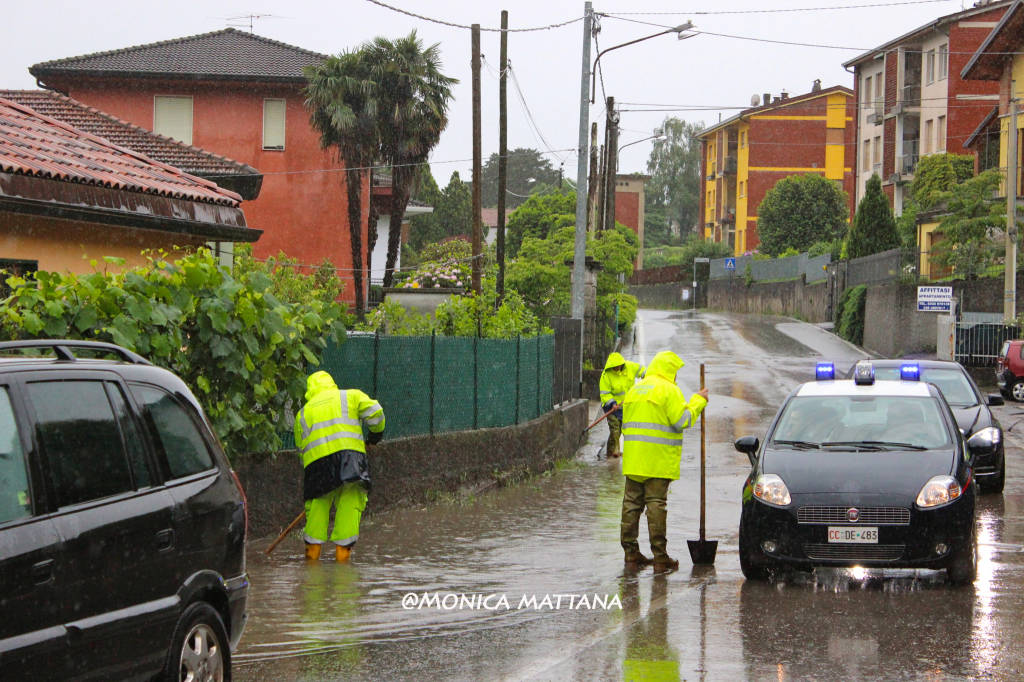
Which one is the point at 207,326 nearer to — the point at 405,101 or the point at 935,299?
the point at 935,299

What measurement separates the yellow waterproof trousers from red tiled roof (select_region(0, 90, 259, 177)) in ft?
35.6

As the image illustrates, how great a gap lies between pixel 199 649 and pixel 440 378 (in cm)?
935

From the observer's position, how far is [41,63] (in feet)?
137

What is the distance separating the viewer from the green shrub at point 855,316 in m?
44.9

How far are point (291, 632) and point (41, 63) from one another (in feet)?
125

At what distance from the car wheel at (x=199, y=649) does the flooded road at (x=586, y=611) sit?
1.05m

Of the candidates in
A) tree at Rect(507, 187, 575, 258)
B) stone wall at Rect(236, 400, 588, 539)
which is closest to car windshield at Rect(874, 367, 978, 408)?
stone wall at Rect(236, 400, 588, 539)

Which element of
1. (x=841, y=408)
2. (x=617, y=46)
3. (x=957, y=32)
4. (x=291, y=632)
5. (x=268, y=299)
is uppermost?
(x=957, y=32)

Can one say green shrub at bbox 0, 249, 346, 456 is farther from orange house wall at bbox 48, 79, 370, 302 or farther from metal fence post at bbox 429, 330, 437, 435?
orange house wall at bbox 48, 79, 370, 302

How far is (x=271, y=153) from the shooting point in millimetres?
42156

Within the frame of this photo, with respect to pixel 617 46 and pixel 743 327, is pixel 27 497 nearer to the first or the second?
pixel 617 46

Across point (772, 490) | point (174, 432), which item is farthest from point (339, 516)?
point (174, 432)

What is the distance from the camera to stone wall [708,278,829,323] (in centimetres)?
5412

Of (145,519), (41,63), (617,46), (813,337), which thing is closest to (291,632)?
(145,519)
